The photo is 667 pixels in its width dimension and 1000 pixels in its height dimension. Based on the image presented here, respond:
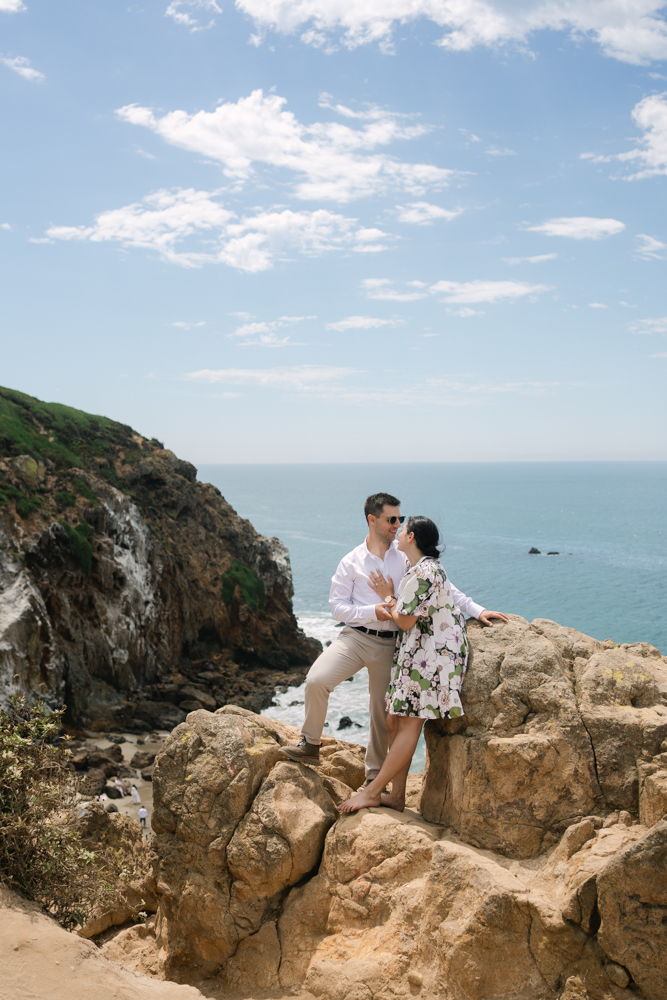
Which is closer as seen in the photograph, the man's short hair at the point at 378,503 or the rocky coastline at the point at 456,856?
the rocky coastline at the point at 456,856

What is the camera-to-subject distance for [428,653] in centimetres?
736

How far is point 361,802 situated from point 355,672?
137 cm

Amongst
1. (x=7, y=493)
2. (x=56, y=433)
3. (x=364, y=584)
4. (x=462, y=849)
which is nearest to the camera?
(x=462, y=849)

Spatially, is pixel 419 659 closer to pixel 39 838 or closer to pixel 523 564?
pixel 39 838

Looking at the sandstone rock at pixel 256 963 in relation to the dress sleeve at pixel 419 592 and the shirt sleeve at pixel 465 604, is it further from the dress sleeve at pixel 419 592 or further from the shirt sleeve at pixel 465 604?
the shirt sleeve at pixel 465 604

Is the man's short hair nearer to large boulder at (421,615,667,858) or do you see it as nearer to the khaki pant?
the khaki pant

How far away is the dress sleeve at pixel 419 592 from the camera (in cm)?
727

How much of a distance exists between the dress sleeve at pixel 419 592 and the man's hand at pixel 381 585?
592 mm

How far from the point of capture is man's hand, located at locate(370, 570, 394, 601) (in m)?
7.92

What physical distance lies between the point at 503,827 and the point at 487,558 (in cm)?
8263

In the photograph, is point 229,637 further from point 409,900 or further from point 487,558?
point 487,558

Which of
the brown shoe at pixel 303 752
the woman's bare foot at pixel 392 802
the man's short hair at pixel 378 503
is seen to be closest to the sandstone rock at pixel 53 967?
the brown shoe at pixel 303 752

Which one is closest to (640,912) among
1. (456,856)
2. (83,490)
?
(456,856)

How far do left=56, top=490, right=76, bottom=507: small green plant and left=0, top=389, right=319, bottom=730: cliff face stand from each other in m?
0.10
